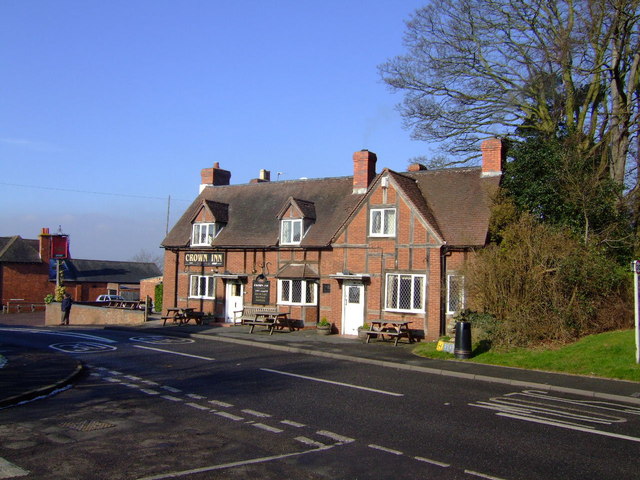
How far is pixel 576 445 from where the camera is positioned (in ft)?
29.6

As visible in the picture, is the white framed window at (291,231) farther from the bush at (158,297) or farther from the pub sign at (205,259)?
the bush at (158,297)

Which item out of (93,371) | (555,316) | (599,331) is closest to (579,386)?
(555,316)

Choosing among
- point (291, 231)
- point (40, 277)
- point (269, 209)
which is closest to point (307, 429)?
point (291, 231)

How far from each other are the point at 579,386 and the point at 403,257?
1058 centimetres

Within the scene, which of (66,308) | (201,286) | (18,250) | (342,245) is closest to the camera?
(342,245)

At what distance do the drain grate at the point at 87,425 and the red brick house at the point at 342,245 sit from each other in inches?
556

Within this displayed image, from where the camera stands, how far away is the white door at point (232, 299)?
2994cm

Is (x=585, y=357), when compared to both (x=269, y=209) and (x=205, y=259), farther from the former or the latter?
(x=205, y=259)

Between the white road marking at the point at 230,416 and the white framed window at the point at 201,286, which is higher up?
the white framed window at the point at 201,286

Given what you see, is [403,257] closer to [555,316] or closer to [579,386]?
[555,316]

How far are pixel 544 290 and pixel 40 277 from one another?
2063 inches

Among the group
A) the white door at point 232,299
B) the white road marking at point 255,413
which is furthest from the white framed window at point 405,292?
the white road marking at point 255,413

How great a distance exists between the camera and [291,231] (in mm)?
28344

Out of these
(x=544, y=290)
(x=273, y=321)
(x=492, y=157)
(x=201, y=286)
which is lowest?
(x=273, y=321)
